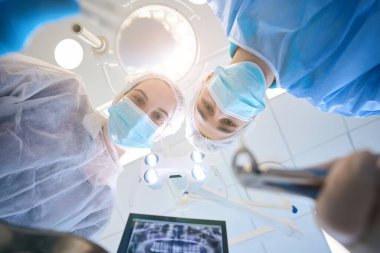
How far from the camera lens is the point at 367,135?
5.19 ft

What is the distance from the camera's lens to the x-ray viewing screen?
948mm

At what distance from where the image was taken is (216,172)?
143 centimetres

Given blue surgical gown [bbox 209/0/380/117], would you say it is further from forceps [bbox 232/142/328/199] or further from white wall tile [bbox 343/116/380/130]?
forceps [bbox 232/142/328/199]

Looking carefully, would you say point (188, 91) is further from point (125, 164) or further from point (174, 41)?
point (125, 164)

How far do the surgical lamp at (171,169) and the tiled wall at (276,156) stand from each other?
→ 0.23 meters

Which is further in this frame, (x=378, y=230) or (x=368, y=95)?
(x=368, y=95)

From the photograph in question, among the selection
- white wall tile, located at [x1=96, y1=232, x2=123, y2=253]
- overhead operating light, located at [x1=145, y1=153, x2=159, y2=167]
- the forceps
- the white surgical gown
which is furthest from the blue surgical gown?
white wall tile, located at [x1=96, y1=232, x2=123, y2=253]

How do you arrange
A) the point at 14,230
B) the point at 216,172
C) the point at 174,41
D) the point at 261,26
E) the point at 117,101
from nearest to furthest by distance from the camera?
the point at 14,230 → the point at 261,26 → the point at 174,41 → the point at 117,101 → the point at 216,172

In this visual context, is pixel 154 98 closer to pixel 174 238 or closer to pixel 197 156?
pixel 197 156

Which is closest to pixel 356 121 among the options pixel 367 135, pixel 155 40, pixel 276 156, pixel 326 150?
pixel 367 135

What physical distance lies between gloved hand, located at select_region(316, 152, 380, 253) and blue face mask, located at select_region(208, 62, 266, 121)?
0.88 metres

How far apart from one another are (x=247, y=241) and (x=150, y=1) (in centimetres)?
127

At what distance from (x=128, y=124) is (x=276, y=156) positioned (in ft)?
2.73

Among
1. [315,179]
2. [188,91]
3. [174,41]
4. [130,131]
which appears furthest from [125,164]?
[315,179]
